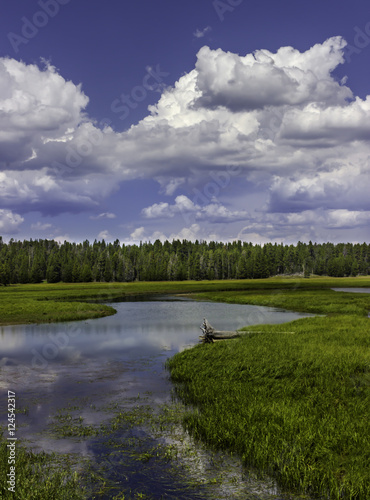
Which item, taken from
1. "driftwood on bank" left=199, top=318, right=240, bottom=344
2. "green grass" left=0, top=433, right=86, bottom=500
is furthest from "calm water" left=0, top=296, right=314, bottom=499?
"driftwood on bank" left=199, top=318, right=240, bottom=344

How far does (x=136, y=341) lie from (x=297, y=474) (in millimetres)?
23420

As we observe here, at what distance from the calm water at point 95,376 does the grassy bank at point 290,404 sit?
3.32 ft

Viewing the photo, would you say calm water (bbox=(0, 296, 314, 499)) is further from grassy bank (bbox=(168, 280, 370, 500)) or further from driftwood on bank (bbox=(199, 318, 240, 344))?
driftwood on bank (bbox=(199, 318, 240, 344))

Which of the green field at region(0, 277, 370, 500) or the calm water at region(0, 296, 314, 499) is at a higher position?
the green field at region(0, 277, 370, 500)

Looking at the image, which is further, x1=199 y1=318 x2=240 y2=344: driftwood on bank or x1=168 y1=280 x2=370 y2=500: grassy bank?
x1=199 y1=318 x2=240 y2=344: driftwood on bank

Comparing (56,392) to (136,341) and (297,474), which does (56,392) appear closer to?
(297,474)

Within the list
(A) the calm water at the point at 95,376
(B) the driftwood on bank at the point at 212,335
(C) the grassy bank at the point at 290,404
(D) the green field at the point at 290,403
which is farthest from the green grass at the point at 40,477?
(B) the driftwood on bank at the point at 212,335

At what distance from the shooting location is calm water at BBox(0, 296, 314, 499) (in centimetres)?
1103

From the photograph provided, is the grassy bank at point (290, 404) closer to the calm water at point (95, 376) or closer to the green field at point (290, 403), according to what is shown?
the green field at point (290, 403)

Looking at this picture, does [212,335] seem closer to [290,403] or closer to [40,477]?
[290,403]

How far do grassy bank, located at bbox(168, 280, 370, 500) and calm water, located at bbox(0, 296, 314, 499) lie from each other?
3.32 feet

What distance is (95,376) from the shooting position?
2114 centimetres

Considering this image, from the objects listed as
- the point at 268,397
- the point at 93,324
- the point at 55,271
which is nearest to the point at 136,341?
the point at 93,324

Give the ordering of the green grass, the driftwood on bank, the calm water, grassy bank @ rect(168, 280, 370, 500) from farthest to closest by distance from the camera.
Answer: the driftwood on bank < the calm water < grassy bank @ rect(168, 280, 370, 500) < the green grass
